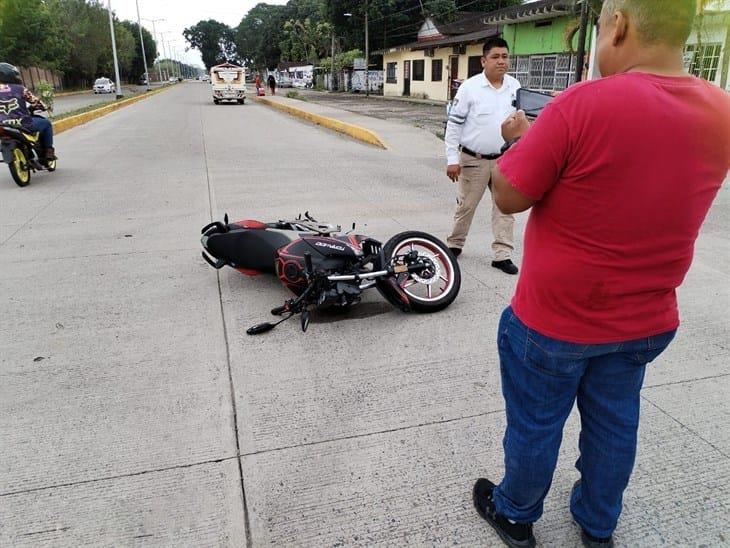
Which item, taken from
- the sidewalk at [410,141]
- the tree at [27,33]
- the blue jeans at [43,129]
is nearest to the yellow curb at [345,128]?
the sidewalk at [410,141]

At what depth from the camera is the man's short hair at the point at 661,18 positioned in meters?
1.46

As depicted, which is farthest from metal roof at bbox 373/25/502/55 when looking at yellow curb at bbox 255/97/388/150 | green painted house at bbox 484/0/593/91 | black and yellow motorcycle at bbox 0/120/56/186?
black and yellow motorcycle at bbox 0/120/56/186

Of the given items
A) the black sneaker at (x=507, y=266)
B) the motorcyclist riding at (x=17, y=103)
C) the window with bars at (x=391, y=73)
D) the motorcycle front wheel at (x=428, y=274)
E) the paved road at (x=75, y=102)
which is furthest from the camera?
the window with bars at (x=391, y=73)

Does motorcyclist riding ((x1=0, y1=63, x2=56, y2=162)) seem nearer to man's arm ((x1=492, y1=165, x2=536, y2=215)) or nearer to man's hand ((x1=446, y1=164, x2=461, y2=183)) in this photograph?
man's hand ((x1=446, y1=164, x2=461, y2=183))

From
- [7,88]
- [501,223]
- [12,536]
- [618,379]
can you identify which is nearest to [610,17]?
[618,379]

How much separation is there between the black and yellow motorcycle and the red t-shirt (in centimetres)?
886

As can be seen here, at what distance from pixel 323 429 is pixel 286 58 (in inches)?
3635

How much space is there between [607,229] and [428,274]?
276 centimetres

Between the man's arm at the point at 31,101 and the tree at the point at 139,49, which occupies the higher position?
the tree at the point at 139,49

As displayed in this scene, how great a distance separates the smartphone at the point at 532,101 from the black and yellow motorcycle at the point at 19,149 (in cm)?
773

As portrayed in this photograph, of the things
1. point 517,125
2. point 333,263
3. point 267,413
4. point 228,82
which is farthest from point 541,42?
point 517,125

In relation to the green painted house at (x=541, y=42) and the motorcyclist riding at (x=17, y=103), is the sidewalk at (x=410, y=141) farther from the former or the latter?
the green painted house at (x=541, y=42)

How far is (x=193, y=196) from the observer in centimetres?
810

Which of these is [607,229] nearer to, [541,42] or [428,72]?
[541,42]
